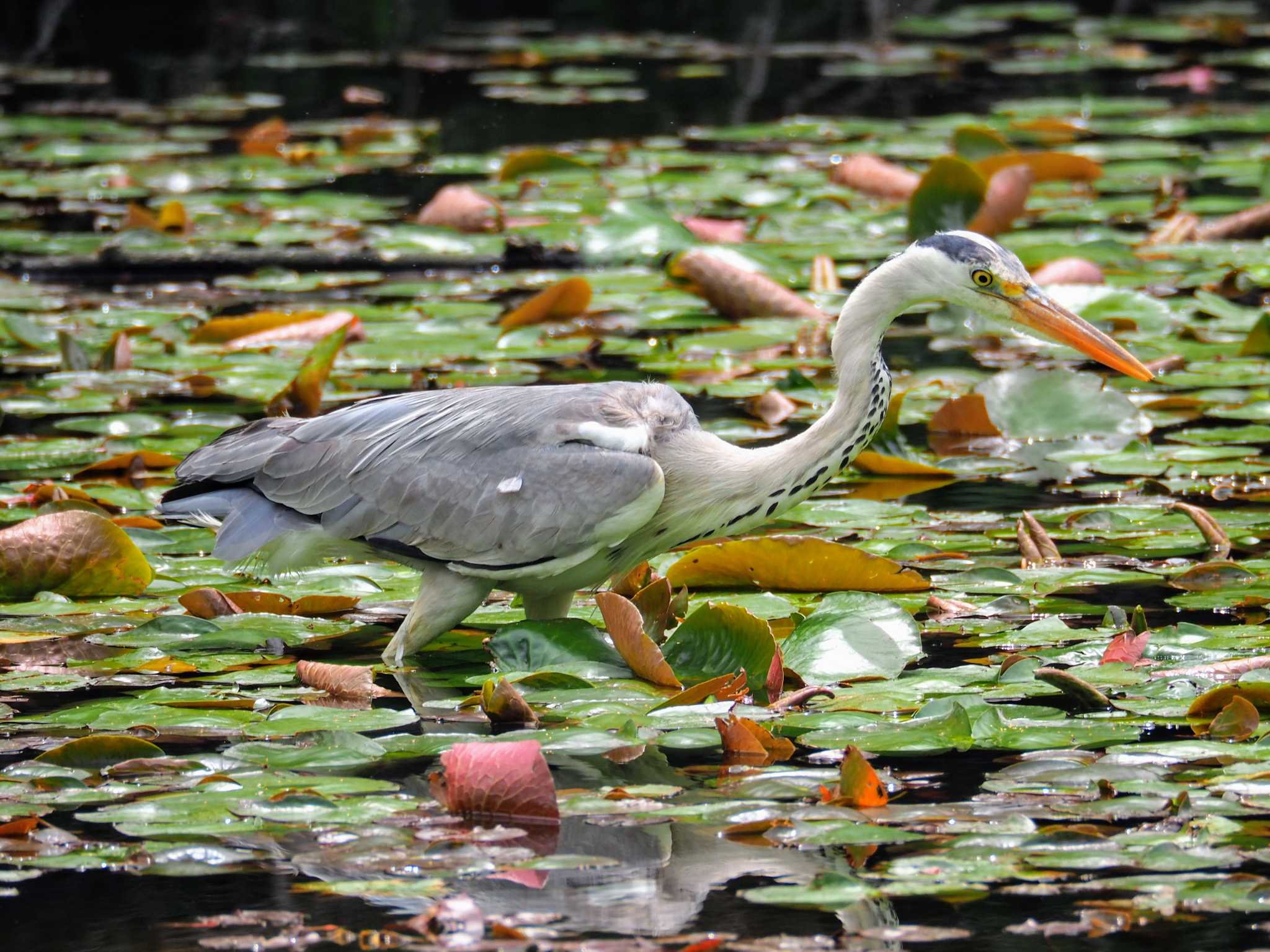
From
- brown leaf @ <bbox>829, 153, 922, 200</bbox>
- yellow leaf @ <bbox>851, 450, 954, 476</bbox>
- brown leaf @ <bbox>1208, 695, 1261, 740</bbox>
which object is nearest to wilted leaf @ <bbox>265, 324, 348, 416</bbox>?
→ yellow leaf @ <bbox>851, 450, 954, 476</bbox>

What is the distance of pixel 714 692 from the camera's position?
4410mm

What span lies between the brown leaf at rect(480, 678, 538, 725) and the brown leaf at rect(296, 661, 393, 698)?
1.15 feet

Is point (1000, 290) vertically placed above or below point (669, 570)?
above

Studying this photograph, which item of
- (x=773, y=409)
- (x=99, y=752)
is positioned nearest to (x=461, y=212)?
(x=773, y=409)

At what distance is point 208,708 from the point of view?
4488 mm

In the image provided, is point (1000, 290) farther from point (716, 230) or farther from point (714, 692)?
point (716, 230)

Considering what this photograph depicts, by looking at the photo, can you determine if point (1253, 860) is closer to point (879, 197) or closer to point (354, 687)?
point (354, 687)

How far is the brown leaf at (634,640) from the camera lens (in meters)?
4.54

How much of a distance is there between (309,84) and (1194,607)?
11324 millimetres

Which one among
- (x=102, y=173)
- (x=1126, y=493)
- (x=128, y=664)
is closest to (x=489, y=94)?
(x=102, y=173)

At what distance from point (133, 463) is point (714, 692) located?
2.81 m

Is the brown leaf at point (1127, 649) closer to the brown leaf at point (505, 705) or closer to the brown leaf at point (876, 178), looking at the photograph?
the brown leaf at point (505, 705)

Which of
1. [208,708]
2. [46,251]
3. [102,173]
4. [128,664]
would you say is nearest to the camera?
[208,708]

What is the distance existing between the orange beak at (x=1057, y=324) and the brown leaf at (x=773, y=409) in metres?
1.93
